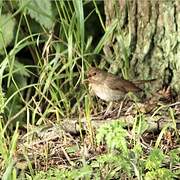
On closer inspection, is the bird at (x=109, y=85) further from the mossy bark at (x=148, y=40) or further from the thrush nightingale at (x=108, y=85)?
the mossy bark at (x=148, y=40)

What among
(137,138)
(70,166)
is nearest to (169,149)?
(137,138)

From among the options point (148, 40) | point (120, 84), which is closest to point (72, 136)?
point (120, 84)

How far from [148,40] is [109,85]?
409 mm

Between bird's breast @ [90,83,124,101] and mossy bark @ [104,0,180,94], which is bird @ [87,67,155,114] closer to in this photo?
bird's breast @ [90,83,124,101]

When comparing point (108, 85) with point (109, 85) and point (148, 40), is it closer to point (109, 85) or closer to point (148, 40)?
point (109, 85)

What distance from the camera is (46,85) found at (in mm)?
4500

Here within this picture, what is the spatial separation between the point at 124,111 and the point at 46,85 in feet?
1.99

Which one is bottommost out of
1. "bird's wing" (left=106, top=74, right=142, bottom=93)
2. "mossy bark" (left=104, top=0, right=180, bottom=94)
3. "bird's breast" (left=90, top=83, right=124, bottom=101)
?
"bird's breast" (left=90, top=83, right=124, bottom=101)

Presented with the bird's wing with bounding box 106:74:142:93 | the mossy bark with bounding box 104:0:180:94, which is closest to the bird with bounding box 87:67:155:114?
the bird's wing with bounding box 106:74:142:93

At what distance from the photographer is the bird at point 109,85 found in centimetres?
479

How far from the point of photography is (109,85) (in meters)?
4.89

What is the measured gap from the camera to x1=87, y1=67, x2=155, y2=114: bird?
15.7ft

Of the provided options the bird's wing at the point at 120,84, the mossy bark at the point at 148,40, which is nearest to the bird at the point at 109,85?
the bird's wing at the point at 120,84

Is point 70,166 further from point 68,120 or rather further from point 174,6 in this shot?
point 174,6
